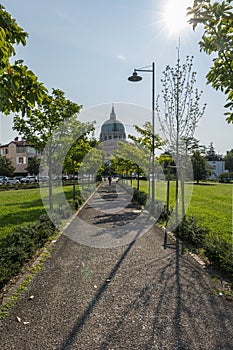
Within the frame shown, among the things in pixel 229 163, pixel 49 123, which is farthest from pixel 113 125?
pixel 229 163

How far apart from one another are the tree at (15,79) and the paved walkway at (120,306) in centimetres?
267

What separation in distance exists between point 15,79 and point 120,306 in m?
3.27

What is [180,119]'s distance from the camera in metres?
8.62

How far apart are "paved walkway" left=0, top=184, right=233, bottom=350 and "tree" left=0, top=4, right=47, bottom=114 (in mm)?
2671

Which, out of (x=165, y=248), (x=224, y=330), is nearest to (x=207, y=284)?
(x=224, y=330)

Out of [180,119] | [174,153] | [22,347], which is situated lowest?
[22,347]

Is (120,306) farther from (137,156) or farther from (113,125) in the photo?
(113,125)

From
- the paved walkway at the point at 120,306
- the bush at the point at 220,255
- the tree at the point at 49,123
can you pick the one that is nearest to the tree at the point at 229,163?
the tree at the point at 49,123

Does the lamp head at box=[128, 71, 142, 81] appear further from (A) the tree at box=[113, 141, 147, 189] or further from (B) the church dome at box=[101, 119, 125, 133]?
(B) the church dome at box=[101, 119, 125, 133]

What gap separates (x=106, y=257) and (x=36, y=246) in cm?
168

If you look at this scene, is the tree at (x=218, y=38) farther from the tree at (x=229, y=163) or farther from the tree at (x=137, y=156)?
the tree at (x=229, y=163)

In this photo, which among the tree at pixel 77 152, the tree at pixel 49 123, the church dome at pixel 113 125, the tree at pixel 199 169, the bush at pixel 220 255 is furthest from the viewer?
the tree at pixel 199 169

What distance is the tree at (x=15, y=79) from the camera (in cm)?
258

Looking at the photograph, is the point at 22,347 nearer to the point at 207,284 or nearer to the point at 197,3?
the point at 207,284
